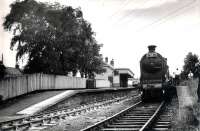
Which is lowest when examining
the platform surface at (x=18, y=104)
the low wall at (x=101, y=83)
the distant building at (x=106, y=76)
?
the platform surface at (x=18, y=104)

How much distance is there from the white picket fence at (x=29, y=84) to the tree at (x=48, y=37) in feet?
9.75

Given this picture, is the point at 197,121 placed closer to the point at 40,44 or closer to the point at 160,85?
the point at 160,85

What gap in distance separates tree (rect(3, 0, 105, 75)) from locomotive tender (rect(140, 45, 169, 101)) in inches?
604

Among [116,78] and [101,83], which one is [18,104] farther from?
[116,78]

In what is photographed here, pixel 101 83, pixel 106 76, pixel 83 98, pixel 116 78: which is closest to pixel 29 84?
pixel 83 98

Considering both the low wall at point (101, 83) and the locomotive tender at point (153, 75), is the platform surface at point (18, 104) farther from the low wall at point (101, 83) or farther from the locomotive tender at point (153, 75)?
the low wall at point (101, 83)

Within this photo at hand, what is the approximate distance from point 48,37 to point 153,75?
16.7 m

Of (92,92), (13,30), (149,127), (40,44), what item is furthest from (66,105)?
(13,30)

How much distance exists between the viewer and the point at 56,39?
36.9 metres

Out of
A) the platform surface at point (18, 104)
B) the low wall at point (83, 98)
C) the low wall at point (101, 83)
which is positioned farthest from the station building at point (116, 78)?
the platform surface at point (18, 104)

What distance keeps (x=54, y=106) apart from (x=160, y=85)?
Answer: 7537mm

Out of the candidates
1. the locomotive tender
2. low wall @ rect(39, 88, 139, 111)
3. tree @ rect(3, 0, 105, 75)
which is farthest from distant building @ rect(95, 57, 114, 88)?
the locomotive tender

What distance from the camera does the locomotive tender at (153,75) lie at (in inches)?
887

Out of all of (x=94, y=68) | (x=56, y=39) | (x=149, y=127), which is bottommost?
(x=149, y=127)
